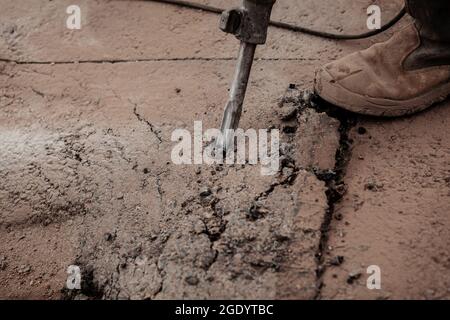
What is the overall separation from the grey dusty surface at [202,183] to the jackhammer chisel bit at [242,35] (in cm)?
19

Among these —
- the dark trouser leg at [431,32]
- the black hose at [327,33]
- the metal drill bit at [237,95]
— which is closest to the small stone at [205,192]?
Answer: the metal drill bit at [237,95]

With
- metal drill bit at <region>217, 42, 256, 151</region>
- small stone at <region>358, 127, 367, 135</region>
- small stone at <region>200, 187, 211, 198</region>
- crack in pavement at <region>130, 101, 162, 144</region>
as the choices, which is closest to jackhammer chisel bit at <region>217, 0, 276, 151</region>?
metal drill bit at <region>217, 42, 256, 151</region>

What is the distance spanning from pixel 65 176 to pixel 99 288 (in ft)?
1.62

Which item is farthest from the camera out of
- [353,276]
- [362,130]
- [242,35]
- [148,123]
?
[148,123]

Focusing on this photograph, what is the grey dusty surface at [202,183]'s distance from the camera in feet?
4.44

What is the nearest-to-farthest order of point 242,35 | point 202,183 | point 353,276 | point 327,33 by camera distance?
point 353,276
point 242,35
point 202,183
point 327,33

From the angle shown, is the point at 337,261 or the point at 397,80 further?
the point at 397,80

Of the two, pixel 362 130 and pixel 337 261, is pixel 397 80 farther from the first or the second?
pixel 337 261

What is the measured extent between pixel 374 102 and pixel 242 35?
2.06 ft

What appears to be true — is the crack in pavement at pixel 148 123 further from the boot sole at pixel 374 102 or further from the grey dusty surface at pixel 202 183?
the boot sole at pixel 374 102

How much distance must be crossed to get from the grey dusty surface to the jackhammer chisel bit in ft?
0.62

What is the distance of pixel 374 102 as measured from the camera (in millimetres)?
1757

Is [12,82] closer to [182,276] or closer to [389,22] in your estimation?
[182,276]

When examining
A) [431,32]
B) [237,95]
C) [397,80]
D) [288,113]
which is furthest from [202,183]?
[431,32]
